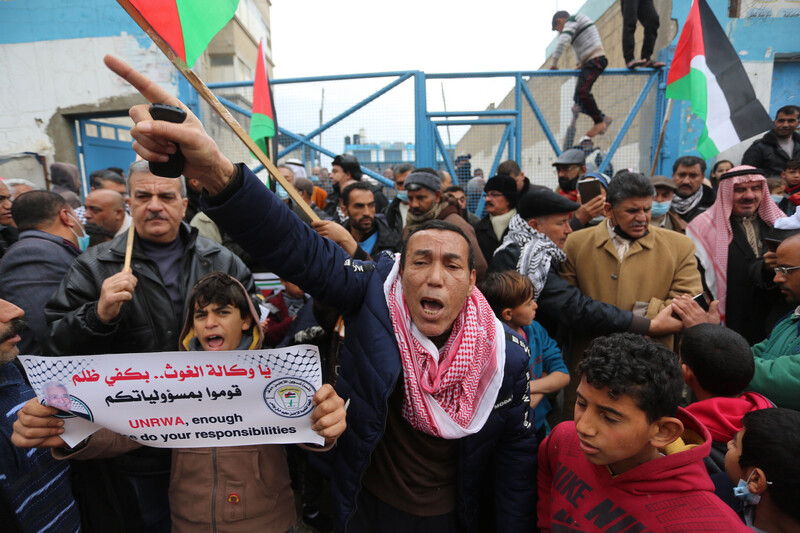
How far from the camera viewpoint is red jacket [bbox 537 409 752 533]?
1.33 meters

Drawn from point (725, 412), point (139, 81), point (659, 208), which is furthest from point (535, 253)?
point (139, 81)

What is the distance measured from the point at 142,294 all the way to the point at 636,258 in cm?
283

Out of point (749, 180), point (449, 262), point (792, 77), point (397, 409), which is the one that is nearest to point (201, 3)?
point (449, 262)

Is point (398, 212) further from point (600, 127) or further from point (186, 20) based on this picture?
point (186, 20)

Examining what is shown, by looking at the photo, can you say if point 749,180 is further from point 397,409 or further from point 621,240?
point 397,409

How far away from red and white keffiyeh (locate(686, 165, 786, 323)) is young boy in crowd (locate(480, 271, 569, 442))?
1553mm

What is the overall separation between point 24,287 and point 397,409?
6.61ft

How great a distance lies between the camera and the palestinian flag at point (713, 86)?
396cm

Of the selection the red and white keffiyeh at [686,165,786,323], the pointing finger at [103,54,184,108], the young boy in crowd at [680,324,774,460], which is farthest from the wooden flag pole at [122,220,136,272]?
the red and white keffiyeh at [686,165,786,323]

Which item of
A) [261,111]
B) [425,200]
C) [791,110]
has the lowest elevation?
[425,200]

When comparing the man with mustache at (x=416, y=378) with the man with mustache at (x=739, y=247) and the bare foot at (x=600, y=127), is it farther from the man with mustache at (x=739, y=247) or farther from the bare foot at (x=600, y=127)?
the bare foot at (x=600, y=127)

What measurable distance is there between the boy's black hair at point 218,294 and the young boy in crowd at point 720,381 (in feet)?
6.56

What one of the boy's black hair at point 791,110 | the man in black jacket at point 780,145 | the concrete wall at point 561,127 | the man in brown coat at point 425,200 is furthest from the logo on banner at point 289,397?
the boy's black hair at point 791,110

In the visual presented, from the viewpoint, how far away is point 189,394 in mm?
1497
